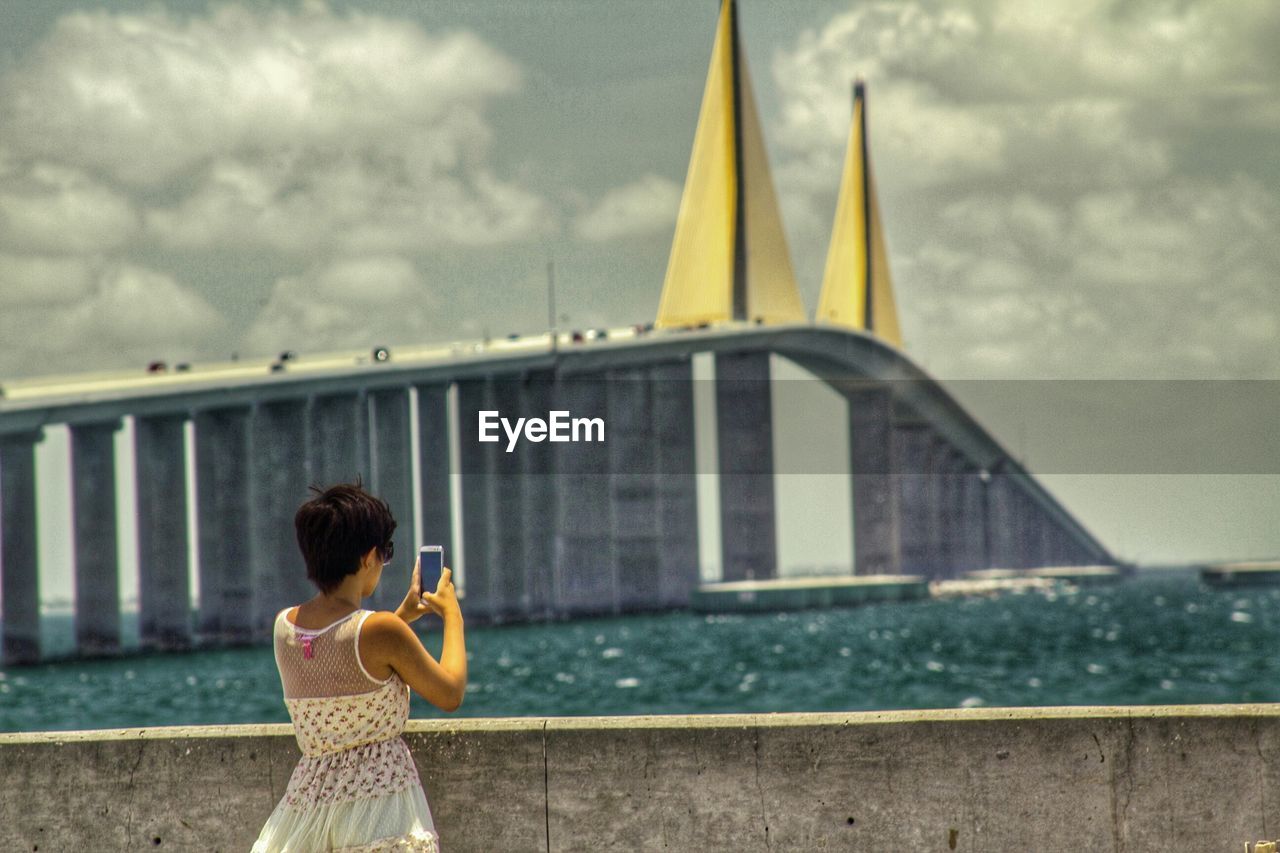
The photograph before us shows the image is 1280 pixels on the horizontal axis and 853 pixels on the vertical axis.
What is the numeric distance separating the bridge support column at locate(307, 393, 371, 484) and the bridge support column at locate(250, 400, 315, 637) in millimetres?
435

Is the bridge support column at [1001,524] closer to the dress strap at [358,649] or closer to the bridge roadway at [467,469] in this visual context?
the bridge roadway at [467,469]

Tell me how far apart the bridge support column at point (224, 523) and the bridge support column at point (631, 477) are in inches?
722

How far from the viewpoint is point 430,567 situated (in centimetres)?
435

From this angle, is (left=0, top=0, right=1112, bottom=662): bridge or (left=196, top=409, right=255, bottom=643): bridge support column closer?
(left=0, top=0, right=1112, bottom=662): bridge

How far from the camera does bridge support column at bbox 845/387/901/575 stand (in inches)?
3875

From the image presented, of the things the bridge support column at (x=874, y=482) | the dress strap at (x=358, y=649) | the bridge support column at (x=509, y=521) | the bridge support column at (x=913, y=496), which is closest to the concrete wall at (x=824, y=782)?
the dress strap at (x=358, y=649)

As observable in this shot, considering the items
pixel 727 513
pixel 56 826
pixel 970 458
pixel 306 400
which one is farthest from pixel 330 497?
pixel 970 458

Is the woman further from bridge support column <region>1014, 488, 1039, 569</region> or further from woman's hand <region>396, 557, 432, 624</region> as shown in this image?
bridge support column <region>1014, 488, 1039, 569</region>

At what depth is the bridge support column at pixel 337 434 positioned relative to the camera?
62188mm

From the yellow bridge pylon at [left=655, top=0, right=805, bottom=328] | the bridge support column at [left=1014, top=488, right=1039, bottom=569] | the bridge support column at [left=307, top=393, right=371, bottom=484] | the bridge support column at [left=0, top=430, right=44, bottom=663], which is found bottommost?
the bridge support column at [left=1014, top=488, right=1039, bottom=569]

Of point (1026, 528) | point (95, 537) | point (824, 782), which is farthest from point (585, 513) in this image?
point (1026, 528)

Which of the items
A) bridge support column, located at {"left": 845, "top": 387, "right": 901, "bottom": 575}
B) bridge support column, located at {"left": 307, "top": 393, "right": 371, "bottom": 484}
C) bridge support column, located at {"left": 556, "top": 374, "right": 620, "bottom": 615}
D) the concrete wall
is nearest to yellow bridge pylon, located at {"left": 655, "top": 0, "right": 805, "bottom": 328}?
bridge support column, located at {"left": 845, "top": 387, "right": 901, "bottom": 575}

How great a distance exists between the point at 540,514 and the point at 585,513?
113 inches

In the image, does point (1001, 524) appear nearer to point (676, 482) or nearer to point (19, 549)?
point (676, 482)
